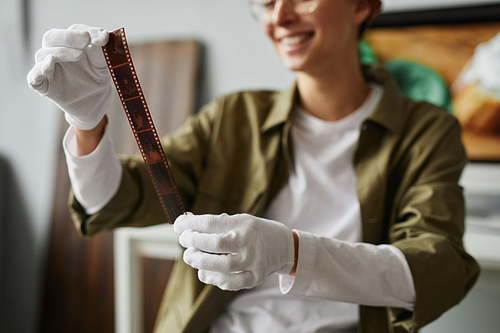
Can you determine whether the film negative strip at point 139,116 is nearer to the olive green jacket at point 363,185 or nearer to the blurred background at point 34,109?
the olive green jacket at point 363,185

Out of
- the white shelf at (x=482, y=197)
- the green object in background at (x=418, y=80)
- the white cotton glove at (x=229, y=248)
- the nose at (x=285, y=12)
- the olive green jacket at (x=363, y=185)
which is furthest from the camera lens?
the green object in background at (x=418, y=80)

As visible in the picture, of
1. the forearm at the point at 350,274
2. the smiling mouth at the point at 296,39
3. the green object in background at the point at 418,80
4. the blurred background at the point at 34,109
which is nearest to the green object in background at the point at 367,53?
the green object in background at the point at 418,80

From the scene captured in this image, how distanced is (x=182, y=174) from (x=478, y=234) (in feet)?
3.41

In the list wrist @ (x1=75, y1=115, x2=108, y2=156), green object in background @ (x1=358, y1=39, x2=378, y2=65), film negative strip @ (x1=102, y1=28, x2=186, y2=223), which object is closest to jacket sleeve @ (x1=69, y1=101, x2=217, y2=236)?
wrist @ (x1=75, y1=115, x2=108, y2=156)

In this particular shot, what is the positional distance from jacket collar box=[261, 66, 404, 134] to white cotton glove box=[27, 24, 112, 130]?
1.40ft

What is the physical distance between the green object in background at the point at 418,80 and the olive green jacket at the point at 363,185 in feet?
1.81

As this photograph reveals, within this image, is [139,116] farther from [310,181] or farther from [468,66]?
[468,66]

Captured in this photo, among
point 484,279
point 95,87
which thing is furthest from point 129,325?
point 484,279

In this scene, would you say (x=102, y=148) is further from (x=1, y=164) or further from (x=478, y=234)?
(x=1, y=164)

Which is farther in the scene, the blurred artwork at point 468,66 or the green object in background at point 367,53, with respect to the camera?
the green object in background at point 367,53

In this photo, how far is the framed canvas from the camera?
1.53m

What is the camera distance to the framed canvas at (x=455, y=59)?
5.01 ft

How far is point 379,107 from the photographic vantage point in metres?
1.04

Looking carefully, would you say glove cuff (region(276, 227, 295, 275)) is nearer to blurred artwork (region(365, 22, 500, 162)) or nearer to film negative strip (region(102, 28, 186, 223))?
film negative strip (region(102, 28, 186, 223))
